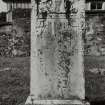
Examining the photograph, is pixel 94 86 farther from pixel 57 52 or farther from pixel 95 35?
pixel 95 35

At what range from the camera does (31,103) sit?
3510mm

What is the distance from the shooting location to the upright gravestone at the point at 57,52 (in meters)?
3.43

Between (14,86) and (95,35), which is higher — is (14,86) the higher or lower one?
the lower one

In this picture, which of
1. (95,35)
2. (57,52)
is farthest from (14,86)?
(95,35)

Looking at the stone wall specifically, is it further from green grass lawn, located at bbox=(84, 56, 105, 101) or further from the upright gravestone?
the upright gravestone

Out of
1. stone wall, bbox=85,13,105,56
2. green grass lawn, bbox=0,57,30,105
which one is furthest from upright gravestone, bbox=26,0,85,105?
stone wall, bbox=85,13,105,56

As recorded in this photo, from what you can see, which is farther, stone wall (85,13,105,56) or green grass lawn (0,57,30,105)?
stone wall (85,13,105,56)

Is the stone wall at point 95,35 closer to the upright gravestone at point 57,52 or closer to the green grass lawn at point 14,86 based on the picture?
the green grass lawn at point 14,86

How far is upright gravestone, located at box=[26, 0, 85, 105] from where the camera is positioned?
3.43 metres

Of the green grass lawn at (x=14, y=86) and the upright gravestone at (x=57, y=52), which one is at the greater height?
the upright gravestone at (x=57, y=52)

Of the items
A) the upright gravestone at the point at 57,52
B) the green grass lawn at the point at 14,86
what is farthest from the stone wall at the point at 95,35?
the upright gravestone at the point at 57,52

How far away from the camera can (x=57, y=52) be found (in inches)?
137

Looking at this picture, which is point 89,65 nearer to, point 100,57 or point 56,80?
point 100,57

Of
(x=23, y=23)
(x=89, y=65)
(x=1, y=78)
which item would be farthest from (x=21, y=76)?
(x=23, y=23)
